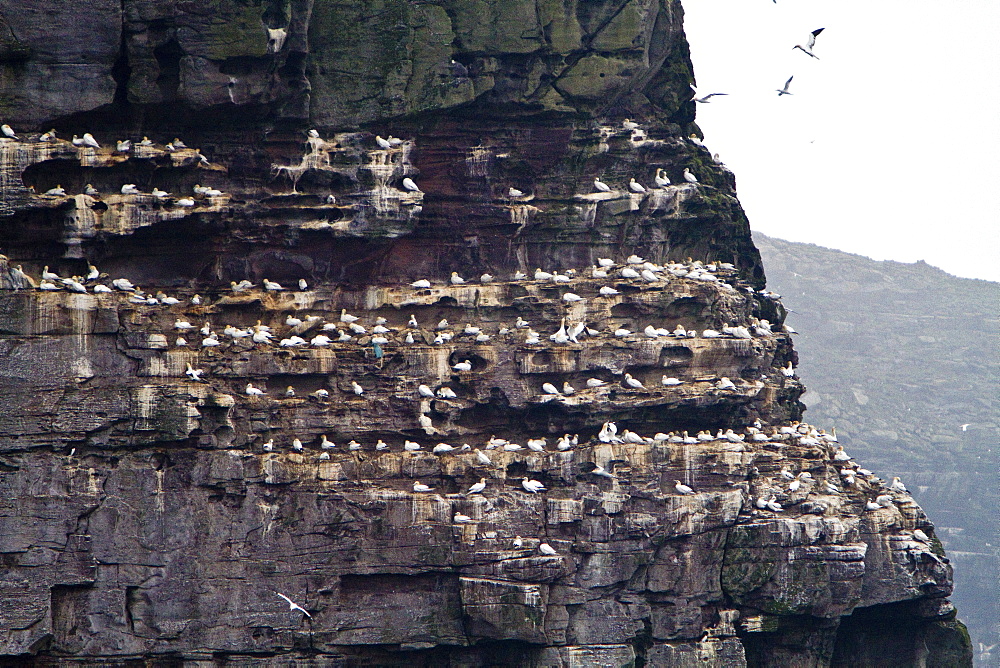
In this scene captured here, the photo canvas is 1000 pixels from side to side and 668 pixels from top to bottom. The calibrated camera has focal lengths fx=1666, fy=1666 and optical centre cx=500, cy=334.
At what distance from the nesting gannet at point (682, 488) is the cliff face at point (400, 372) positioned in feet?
1.04

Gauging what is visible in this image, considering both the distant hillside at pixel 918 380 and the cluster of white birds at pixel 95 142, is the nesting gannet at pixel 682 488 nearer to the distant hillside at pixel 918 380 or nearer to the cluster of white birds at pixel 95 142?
the cluster of white birds at pixel 95 142

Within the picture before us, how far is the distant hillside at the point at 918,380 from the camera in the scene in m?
105

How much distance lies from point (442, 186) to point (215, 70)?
820 cm

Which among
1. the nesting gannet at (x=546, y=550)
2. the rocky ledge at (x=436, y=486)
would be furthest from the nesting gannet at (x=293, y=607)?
the nesting gannet at (x=546, y=550)

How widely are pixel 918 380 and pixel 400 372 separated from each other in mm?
78183

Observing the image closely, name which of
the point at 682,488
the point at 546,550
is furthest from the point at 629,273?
the point at 546,550

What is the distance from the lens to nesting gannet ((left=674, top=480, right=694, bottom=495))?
5004cm

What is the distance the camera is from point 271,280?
53125 millimetres

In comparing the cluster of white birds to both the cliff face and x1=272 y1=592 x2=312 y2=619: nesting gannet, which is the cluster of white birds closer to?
the cliff face

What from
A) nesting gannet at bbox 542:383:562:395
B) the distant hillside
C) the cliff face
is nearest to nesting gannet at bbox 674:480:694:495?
the cliff face

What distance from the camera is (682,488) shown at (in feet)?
164

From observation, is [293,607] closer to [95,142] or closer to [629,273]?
[629,273]

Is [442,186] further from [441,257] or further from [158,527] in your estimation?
[158,527]

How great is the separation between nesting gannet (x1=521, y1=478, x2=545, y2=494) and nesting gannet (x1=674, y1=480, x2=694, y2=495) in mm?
4077
